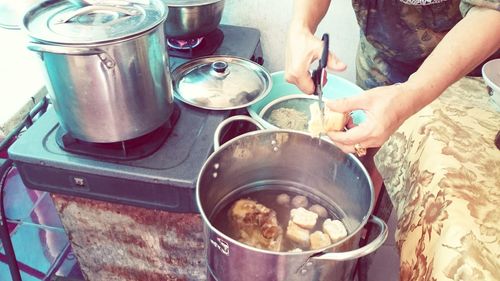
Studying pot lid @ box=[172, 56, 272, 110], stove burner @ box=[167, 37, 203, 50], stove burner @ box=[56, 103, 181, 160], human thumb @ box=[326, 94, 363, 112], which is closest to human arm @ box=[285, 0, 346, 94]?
human thumb @ box=[326, 94, 363, 112]

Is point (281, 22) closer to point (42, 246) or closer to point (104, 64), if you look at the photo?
point (104, 64)

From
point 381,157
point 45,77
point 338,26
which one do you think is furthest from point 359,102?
point 338,26

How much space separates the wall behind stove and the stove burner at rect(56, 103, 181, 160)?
28.9 inches

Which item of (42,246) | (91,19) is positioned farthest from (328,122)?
(42,246)

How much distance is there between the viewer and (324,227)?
95 centimetres

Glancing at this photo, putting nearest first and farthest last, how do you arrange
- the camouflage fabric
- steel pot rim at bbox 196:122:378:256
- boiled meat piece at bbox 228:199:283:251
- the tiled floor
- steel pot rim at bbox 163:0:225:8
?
steel pot rim at bbox 196:122:378:256, boiled meat piece at bbox 228:199:283:251, the camouflage fabric, steel pot rim at bbox 163:0:225:8, the tiled floor

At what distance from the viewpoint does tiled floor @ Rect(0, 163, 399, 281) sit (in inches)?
59.1

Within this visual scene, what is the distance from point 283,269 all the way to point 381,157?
0.41m

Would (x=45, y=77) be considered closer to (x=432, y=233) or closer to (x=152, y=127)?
(x=152, y=127)

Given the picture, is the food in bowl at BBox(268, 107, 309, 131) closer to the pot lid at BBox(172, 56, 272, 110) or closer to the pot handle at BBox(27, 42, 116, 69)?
the pot lid at BBox(172, 56, 272, 110)

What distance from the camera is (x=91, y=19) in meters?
0.94

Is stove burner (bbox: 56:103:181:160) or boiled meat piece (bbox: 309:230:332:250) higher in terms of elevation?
stove burner (bbox: 56:103:181:160)

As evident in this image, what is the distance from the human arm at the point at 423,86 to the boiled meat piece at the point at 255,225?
23 centimetres

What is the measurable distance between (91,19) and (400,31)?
2.54ft
